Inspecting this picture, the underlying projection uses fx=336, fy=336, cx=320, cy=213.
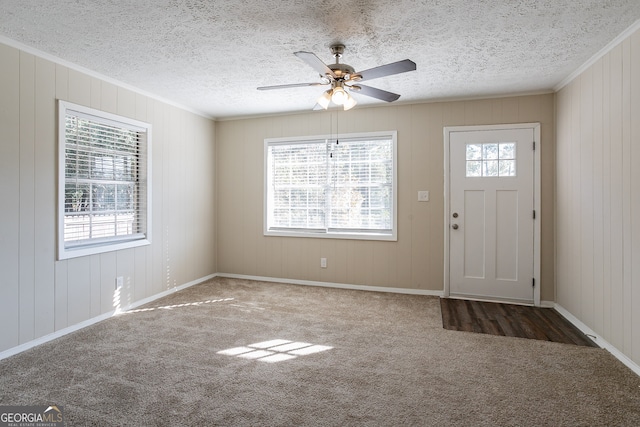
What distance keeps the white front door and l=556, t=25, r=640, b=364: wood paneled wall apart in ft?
1.11

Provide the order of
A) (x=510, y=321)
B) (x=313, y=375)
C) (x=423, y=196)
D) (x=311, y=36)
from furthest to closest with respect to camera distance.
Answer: (x=423, y=196) < (x=510, y=321) < (x=311, y=36) < (x=313, y=375)

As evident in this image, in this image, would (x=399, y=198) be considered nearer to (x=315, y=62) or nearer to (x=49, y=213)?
(x=315, y=62)

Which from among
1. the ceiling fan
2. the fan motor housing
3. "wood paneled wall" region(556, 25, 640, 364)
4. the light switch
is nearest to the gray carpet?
"wood paneled wall" region(556, 25, 640, 364)

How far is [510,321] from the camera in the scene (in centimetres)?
338

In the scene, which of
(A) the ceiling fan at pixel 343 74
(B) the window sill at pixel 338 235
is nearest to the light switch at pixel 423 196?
(B) the window sill at pixel 338 235

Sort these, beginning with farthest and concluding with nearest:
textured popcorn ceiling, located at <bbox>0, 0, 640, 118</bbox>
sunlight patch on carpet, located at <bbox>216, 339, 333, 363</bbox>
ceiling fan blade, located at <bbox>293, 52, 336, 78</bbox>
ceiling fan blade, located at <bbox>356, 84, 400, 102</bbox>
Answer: ceiling fan blade, located at <bbox>356, 84, 400, 102</bbox> < sunlight patch on carpet, located at <bbox>216, 339, 333, 363</bbox> < textured popcorn ceiling, located at <bbox>0, 0, 640, 118</bbox> < ceiling fan blade, located at <bbox>293, 52, 336, 78</bbox>

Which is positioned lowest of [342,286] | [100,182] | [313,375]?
[313,375]

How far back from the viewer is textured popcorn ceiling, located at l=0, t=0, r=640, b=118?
2180 mm

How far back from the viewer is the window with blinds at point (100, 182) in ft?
10.2

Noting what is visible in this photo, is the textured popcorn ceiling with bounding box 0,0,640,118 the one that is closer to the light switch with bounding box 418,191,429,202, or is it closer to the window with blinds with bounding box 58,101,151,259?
the window with blinds with bounding box 58,101,151,259

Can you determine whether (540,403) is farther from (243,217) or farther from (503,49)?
(243,217)

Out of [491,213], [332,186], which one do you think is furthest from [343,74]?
[491,213]

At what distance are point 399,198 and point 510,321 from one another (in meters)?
1.85

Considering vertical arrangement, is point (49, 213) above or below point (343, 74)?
below
